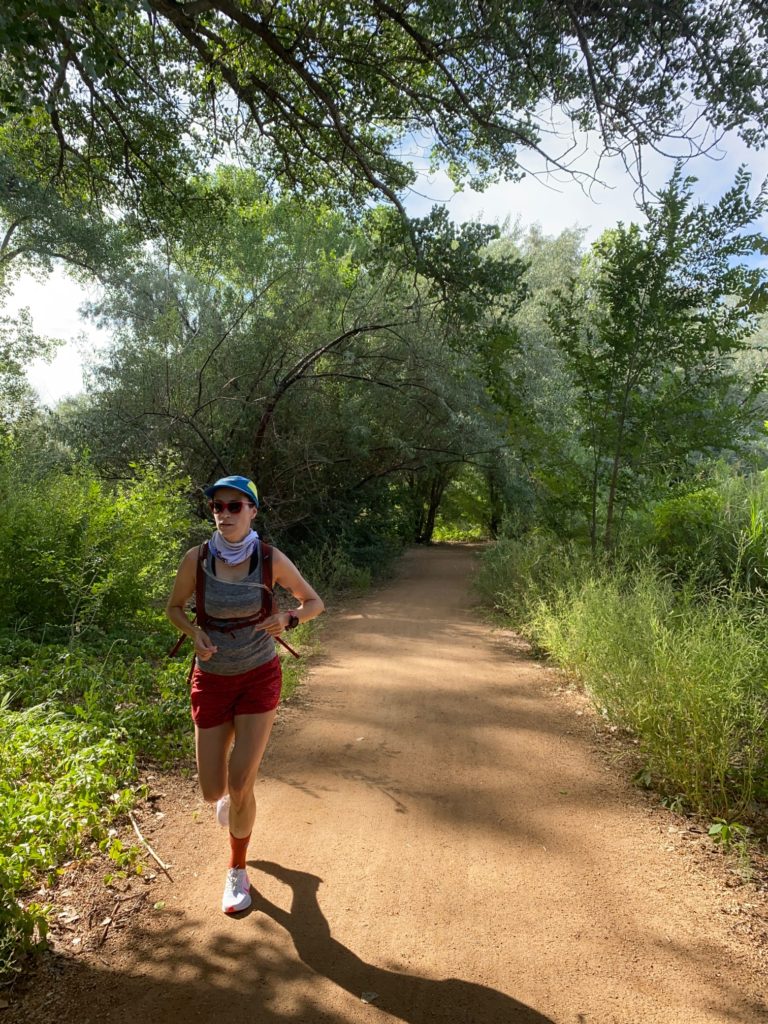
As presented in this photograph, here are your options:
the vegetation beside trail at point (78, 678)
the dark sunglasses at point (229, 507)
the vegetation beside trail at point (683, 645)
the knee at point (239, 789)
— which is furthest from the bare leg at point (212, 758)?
the vegetation beside trail at point (683, 645)

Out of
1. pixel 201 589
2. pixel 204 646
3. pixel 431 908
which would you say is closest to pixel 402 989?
pixel 431 908

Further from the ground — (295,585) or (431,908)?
Result: (295,585)

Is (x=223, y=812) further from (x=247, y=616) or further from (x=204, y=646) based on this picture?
(x=247, y=616)

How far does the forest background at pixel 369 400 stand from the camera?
4.43 m

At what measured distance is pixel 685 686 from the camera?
14.4 ft

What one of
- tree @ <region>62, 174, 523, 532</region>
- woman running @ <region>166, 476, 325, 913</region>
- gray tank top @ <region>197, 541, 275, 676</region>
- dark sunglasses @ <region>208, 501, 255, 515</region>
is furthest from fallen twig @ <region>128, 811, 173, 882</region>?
tree @ <region>62, 174, 523, 532</region>

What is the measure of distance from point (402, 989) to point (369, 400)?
42.0 feet

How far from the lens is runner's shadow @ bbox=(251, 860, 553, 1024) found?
2.50m

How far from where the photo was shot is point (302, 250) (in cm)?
2156

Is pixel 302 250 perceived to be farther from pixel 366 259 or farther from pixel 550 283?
pixel 366 259

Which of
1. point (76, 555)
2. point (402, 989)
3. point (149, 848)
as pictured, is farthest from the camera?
point (76, 555)

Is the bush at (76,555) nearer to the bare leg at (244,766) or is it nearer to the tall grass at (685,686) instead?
the bare leg at (244,766)

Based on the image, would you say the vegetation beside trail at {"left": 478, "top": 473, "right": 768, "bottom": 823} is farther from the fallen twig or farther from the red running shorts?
the fallen twig

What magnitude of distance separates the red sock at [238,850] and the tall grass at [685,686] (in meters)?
2.80
